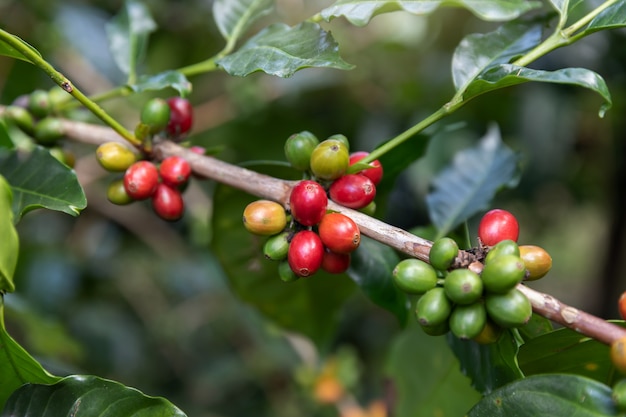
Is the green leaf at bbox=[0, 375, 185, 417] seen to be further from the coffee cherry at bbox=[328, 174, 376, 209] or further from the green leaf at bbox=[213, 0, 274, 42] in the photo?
the green leaf at bbox=[213, 0, 274, 42]

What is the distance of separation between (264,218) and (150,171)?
0.79 feet

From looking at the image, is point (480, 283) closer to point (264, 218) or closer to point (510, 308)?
point (510, 308)

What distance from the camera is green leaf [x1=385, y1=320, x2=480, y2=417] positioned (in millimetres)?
1156

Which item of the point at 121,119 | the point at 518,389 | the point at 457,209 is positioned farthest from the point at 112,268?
the point at 518,389

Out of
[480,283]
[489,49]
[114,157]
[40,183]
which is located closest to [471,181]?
[489,49]

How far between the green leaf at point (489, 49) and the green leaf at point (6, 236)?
0.65 meters

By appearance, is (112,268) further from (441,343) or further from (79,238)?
(441,343)

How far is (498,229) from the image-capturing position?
805 millimetres

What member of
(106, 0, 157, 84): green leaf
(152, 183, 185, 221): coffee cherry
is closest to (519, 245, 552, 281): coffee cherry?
(152, 183, 185, 221): coffee cherry

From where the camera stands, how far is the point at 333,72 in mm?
2441

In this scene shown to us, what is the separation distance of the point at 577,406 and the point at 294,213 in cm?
44

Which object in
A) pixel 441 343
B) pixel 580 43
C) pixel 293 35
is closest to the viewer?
pixel 293 35

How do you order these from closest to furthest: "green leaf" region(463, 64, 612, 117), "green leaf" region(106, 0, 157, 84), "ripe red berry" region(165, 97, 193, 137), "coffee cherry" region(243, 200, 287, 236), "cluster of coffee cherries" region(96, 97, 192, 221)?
"green leaf" region(463, 64, 612, 117)
"coffee cherry" region(243, 200, 287, 236)
"cluster of coffee cherries" region(96, 97, 192, 221)
"ripe red berry" region(165, 97, 193, 137)
"green leaf" region(106, 0, 157, 84)

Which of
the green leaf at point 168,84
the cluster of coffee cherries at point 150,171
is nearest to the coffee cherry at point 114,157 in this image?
the cluster of coffee cherries at point 150,171
